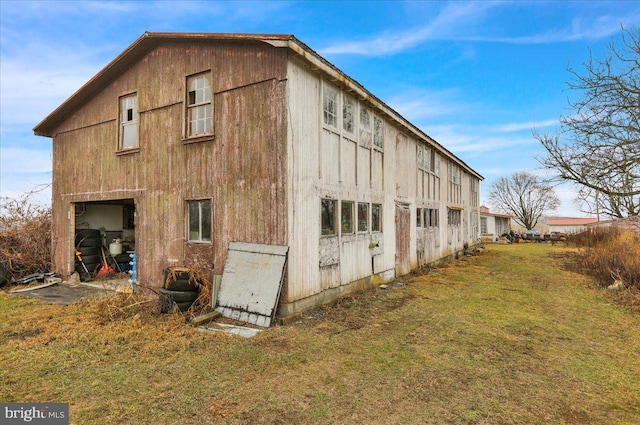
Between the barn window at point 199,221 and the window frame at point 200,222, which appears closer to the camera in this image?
the window frame at point 200,222

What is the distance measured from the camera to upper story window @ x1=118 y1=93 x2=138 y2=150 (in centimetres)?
1006

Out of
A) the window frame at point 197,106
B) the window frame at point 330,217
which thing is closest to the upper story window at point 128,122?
the window frame at point 197,106

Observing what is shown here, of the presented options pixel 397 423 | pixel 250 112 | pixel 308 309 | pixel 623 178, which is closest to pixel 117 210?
pixel 250 112

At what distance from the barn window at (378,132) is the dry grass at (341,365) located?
532 centimetres

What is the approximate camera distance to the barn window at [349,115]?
367 inches

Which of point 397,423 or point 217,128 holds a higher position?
point 217,128

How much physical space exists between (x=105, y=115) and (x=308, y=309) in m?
8.87

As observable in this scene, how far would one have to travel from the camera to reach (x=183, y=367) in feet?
15.6

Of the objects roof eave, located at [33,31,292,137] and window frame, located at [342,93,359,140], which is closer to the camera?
roof eave, located at [33,31,292,137]

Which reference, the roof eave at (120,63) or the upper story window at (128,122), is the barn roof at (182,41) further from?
the upper story window at (128,122)

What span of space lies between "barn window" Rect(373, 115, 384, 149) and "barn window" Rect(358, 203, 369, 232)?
7.26 ft

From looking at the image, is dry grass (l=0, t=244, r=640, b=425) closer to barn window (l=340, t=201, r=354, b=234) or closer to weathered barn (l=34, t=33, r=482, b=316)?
weathered barn (l=34, t=33, r=482, b=316)

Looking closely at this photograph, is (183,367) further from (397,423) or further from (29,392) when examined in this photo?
(397,423)

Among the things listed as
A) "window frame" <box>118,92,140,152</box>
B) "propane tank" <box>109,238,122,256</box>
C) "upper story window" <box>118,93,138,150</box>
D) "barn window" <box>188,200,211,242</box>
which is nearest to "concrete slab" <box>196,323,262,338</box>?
"barn window" <box>188,200,211,242</box>
